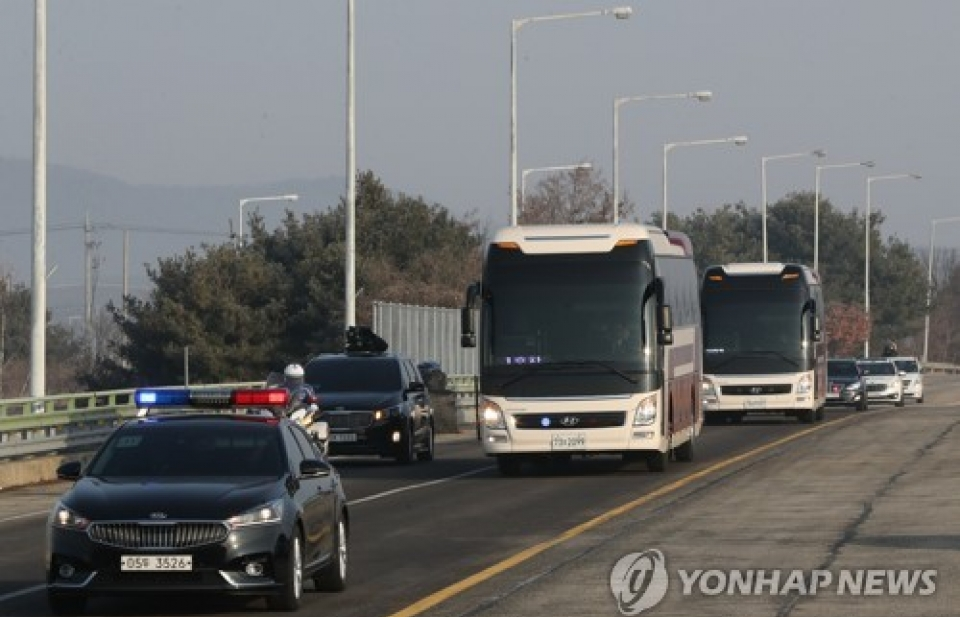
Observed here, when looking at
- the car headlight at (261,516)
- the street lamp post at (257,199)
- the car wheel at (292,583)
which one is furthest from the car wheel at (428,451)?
the street lamp post at (257,199)

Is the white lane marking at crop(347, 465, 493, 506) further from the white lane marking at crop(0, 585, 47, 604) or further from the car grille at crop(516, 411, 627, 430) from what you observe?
the white lane marking at crop(0, 585, 47, 604)

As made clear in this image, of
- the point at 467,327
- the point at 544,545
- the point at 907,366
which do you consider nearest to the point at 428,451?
the point at 467,327

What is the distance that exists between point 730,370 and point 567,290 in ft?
66.7

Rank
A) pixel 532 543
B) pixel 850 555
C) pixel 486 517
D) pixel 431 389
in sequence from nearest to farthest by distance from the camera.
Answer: pixel 850 555
pixel 532 543
pixel 486 517
pixel 431 389

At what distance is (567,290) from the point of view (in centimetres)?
3300

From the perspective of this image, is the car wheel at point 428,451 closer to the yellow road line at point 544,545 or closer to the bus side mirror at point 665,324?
the yellow road line at point 544,545

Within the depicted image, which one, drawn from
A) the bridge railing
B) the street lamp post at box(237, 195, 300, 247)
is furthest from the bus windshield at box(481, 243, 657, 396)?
the street lamp post at box(237, 195, 300, 247)

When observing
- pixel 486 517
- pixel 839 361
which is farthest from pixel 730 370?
pixel 486 517

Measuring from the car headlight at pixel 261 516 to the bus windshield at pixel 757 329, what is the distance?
3557cm

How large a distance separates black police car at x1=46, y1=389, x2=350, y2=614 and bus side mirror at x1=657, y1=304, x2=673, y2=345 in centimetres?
1478

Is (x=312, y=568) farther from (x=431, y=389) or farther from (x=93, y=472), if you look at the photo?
(x=431, y=389)

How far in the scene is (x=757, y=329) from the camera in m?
52.3

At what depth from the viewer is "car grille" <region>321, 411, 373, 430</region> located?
38656mm

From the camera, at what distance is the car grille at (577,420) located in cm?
3284
